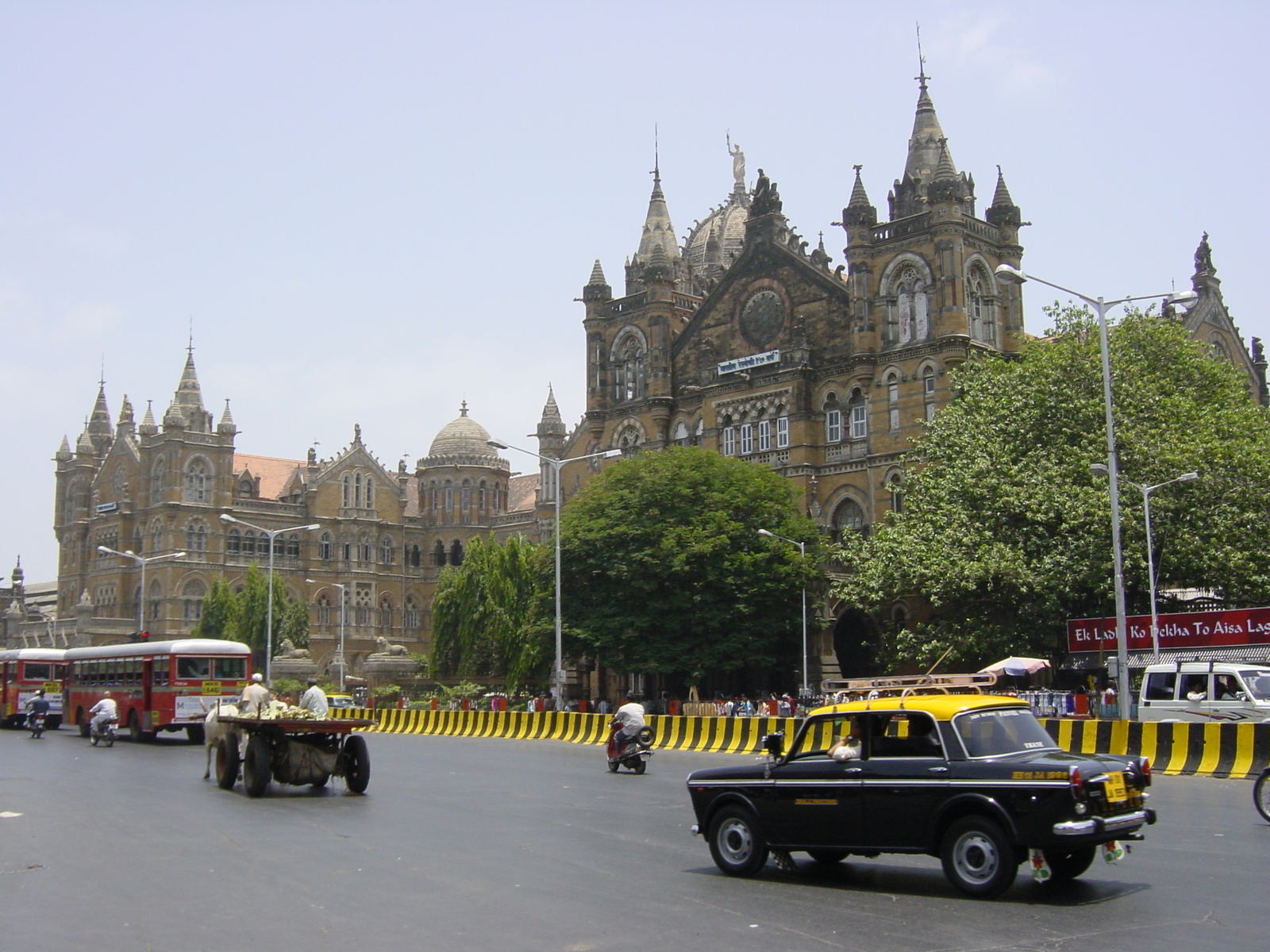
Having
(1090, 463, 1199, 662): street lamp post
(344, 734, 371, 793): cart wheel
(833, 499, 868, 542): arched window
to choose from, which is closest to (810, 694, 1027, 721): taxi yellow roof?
(344, 734, 371, 793): cart wheel

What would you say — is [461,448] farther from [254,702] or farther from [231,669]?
[254,702]

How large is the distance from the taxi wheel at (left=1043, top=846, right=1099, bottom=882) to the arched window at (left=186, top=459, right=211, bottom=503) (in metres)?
86.7

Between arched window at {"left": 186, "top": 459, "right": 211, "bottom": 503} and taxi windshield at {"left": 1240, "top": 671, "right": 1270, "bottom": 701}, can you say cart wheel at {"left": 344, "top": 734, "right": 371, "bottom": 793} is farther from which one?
arched window at {"left": 186, "top": 459, "right": 211, "bottom": 503}

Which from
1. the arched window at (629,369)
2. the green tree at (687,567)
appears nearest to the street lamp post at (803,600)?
the green tree at (687,567)

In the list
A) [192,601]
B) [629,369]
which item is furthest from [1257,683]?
[192,601]

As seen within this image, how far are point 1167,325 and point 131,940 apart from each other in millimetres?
40219

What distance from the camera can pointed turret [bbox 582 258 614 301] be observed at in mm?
69500

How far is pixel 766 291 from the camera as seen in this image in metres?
62.2

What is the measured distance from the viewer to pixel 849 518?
57.1 meters

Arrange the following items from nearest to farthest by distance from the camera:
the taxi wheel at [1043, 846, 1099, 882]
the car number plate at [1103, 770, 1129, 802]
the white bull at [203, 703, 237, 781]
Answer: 1. the car number plate at [1103, 770, 1129, 802]
2. the taxi wheel at [1043, 846, 1099, 882]
3. the white bull at [203, 703, 237, 781]

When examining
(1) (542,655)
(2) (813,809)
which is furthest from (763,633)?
(2) (813,809)

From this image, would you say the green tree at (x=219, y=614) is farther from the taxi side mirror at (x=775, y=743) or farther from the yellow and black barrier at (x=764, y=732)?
the taxi side mirror at (x=775, y=743)

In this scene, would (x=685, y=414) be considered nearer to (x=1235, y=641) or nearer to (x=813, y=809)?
(x=1235, y=641)

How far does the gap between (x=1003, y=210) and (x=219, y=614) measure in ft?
170
